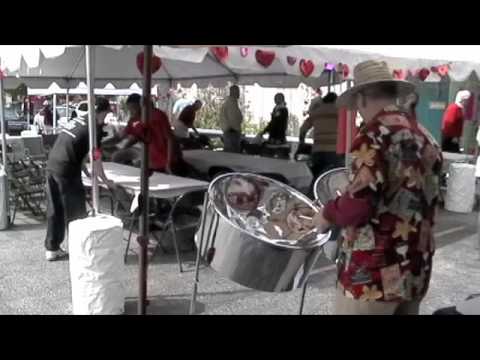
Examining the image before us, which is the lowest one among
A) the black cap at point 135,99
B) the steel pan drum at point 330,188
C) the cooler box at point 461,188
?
the cooler box at point 461,188

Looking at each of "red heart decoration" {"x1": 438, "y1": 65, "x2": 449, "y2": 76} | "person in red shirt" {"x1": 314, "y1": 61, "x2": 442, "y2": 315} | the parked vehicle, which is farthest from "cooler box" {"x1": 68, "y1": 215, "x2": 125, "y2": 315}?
the parked vehicle

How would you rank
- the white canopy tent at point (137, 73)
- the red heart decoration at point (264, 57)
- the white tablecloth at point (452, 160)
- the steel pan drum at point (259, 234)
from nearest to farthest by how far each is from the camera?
the steel pan drum at point (259, 234)
the red heart decoration at point (264, 57)
the white tablecloth at point (452, 160)
the white canopy tent at point (137, 73)

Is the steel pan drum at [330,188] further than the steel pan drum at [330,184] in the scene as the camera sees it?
No

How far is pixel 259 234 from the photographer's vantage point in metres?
2.27

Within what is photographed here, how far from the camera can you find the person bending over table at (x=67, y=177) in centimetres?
402

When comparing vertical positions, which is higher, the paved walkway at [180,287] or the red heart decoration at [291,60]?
the red heart decoration at [291,60]

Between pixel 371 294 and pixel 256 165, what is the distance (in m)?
3.96

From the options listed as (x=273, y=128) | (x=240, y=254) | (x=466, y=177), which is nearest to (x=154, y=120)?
(x=240, y=254)

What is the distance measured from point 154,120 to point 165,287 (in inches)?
66.7

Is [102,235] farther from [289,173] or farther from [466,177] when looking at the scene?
[466,177]

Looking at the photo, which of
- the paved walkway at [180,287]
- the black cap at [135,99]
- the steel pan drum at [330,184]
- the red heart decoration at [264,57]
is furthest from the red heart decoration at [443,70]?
the steel pan drum at [330,184]

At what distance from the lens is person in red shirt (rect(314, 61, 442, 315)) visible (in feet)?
5.63

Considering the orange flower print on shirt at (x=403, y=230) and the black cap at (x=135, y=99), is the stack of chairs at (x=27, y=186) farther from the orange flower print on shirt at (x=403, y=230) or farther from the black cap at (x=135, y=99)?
the orange flower print on shirt at (x=403, y=230)

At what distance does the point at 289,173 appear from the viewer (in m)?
5.35
